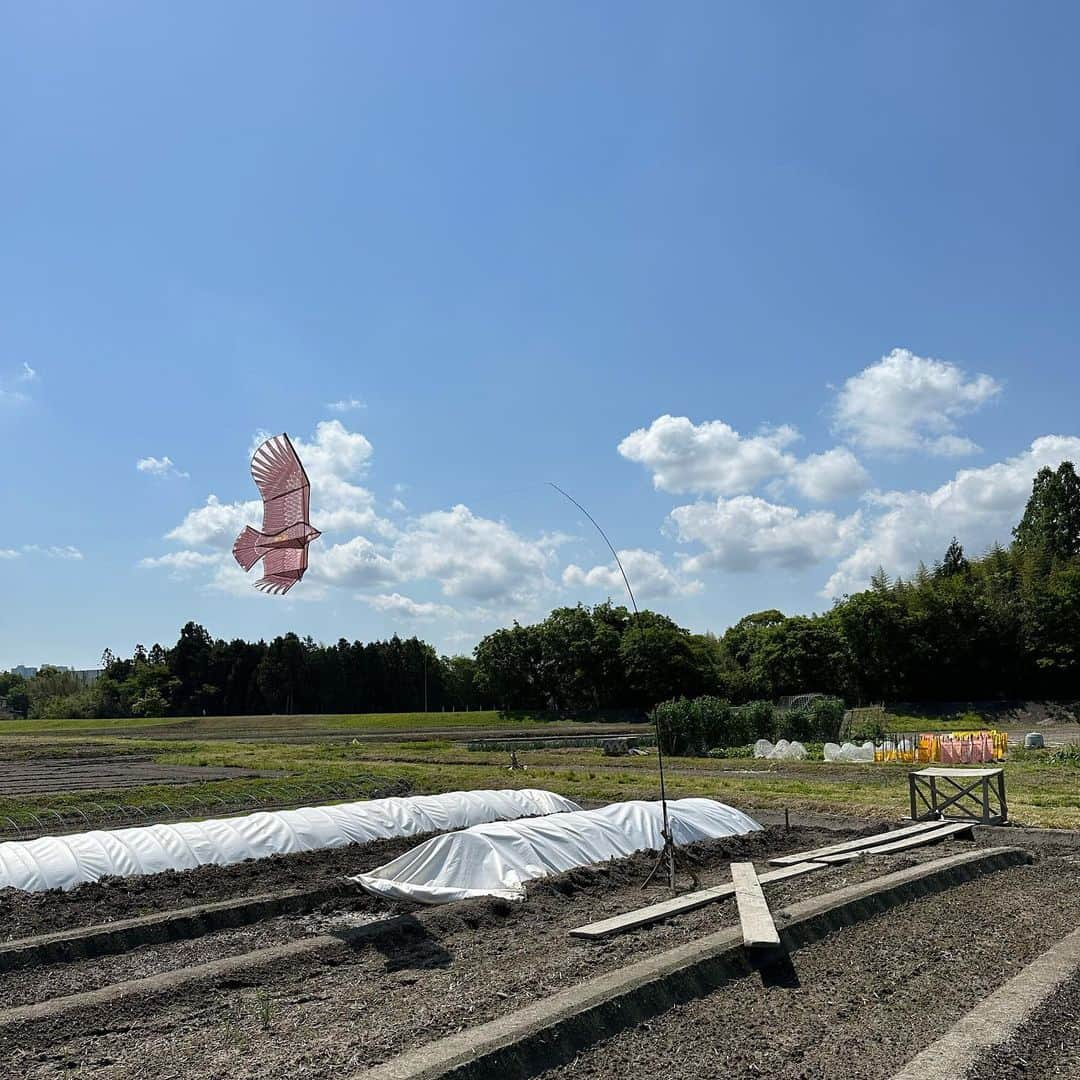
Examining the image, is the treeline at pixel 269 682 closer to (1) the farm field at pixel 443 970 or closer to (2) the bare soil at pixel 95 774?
(2) the bare soil at pixel 95 774

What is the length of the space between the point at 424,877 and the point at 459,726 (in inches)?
2298

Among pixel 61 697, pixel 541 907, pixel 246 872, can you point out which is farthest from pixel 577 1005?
pixel 61 697

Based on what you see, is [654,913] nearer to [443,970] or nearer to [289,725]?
[443,970]

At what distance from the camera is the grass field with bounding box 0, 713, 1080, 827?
66.1 feet

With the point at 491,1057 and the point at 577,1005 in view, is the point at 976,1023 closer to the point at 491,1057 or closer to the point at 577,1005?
the point at 577,1005

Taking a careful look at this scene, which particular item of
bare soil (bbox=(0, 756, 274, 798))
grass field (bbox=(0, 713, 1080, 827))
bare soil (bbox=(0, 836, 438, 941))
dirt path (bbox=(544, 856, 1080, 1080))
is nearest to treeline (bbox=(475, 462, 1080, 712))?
grass field (bbox=(0, 713, 1080, 827))

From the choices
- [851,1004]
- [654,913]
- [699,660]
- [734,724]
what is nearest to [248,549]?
[654,913]

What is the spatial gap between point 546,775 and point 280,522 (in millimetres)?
19729

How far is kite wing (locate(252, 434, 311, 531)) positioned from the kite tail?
0.72ft

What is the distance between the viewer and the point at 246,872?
1212cm

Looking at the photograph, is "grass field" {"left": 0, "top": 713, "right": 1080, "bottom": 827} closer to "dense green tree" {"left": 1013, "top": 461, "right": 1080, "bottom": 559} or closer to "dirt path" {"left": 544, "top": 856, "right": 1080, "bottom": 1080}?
"dirt path" {"left": 544, "top": 856, "right": 1080, "bottom": 1080}

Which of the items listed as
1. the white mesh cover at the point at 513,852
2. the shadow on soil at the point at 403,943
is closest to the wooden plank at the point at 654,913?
the shadow on soil at the point at 403,943

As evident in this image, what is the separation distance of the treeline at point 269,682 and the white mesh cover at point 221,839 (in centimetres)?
6871

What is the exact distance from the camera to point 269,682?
87812mm
